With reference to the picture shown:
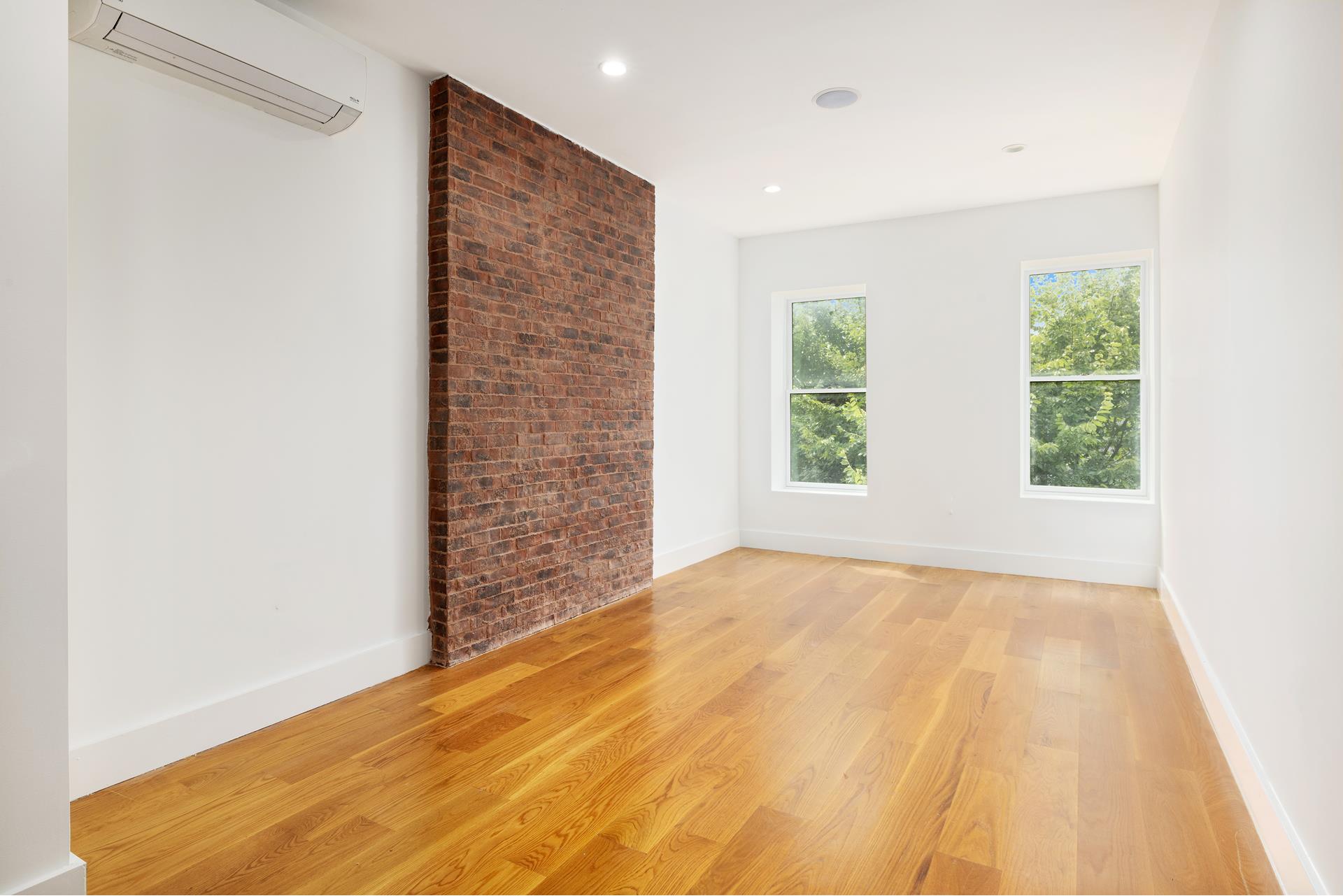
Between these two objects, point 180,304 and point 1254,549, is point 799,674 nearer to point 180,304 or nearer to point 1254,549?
point 1254,549

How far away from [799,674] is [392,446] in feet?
6.52

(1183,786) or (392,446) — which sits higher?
(392,446)

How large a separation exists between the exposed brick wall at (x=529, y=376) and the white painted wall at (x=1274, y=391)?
2849mm

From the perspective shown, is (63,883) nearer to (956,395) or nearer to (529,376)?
(529,376)

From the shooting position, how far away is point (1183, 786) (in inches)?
88.8

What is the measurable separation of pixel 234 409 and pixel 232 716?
106cm

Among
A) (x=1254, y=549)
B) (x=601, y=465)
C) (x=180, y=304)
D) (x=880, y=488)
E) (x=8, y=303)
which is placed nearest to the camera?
(x=8, y=303)

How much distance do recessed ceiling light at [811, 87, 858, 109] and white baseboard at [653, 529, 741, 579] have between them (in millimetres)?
2866

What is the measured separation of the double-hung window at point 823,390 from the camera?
5859 millimetres

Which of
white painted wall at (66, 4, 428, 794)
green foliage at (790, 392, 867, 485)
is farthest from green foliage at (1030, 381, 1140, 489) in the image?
white painted wall at (66, 4, 428, 794)

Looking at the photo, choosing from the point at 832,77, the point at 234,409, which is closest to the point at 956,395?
the point at 832,77

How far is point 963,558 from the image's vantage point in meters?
5.36

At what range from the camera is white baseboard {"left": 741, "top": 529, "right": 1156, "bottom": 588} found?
4875mm

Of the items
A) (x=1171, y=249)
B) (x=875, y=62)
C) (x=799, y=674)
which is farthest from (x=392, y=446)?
(x=1171, y=249)
